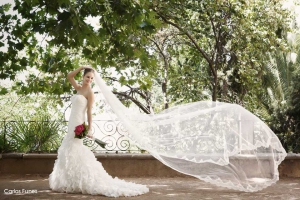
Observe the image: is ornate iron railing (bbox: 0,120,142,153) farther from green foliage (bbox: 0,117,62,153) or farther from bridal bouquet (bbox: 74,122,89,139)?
bridal bouquet (bbox: 74,122,89,139)

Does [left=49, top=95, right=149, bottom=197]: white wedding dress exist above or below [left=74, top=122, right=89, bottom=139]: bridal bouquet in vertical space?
below

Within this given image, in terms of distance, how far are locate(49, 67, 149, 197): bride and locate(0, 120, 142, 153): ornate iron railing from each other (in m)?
2.97

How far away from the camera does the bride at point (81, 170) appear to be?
279 inches

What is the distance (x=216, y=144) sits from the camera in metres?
6.95

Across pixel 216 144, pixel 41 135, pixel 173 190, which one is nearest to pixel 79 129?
pixel 173 190

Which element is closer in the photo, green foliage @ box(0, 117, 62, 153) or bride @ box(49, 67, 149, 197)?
bride @ box(49, 67, 149, 197)

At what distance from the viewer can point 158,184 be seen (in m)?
8.80

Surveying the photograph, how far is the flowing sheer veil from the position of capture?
6.81m

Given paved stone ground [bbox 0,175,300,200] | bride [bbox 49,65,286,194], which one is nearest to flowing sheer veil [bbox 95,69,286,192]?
bride [bbox 49,65,286,194]

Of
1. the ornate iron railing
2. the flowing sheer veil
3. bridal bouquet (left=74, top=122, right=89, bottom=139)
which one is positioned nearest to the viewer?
the flowing sheer veil

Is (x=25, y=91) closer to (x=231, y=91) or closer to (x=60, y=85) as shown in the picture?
(x=60, y=85)

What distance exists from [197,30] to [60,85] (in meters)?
4.97

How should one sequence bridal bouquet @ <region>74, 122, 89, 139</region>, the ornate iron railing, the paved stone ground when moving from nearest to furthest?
the paved stone ground
bridal bouquet @ <region>74, 122, 89, 139</region>
the ornate iron railing

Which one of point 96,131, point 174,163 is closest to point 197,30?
point 96,131
